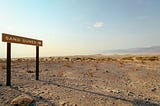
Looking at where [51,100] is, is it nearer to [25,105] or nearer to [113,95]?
[25,105]

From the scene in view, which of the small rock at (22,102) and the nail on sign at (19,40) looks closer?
the small rock at (22,102)

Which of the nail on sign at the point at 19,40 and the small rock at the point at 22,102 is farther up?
the nail on sign at the point at 19,40

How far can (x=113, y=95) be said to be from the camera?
28.8 feet

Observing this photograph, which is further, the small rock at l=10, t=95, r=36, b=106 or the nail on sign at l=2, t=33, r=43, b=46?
the nail on sign at l=2, t=33, r=43, b=46

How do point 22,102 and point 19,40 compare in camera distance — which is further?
point 19,40

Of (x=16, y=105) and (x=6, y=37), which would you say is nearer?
(x=16, y=105)

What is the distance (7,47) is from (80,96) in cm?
421

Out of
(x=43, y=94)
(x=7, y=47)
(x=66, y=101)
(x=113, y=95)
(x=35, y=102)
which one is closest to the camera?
(x=35, y=102)

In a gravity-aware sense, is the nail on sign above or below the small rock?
above

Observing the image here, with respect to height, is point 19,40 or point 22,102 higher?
point 19,40

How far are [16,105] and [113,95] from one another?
423cm

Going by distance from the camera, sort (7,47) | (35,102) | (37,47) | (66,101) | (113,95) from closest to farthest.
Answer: (35,102) < (66,101) < (113,95) < (7,47) < (37,47)

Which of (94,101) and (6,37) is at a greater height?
(6,37)

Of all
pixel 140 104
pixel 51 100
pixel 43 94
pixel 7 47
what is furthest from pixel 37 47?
pixel 140 104
